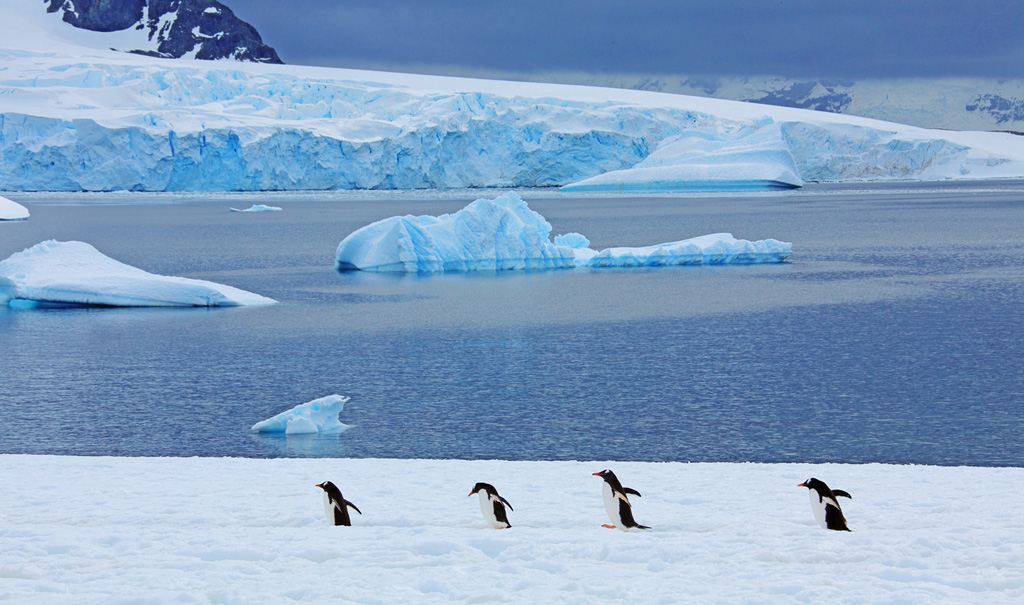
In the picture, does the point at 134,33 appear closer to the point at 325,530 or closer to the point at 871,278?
the point at 871,278

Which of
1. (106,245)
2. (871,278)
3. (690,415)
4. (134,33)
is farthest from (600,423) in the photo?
(134,33)

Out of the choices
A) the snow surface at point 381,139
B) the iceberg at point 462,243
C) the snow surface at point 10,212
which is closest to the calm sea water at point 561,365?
the iceberg at point 462,243

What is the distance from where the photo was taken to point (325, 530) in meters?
4.58

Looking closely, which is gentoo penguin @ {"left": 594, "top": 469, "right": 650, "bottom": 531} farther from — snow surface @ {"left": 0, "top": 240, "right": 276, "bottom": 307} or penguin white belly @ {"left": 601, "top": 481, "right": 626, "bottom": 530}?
snow surface @ {"left": 0, "top": 240, "right": 276, "bottom": 307}

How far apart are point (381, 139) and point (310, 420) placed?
36056 mm

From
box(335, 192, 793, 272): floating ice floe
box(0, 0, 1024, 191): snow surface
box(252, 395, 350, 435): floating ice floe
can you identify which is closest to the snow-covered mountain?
box(0, 0, 1024, 191): snow surface

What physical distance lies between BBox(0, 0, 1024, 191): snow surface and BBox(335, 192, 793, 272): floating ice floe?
22534 millimetres

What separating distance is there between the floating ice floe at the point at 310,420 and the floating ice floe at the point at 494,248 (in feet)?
39.2

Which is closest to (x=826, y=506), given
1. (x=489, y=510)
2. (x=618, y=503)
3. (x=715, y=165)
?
(x=618, y=503)

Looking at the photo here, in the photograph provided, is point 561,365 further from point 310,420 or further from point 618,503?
point 618,503

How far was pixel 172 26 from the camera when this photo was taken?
8362 cm

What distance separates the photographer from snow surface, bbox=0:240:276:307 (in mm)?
15227

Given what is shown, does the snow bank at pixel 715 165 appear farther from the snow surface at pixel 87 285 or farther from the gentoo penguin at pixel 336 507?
the gentoo penguin at pixel 336 507

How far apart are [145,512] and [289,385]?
475 cm
